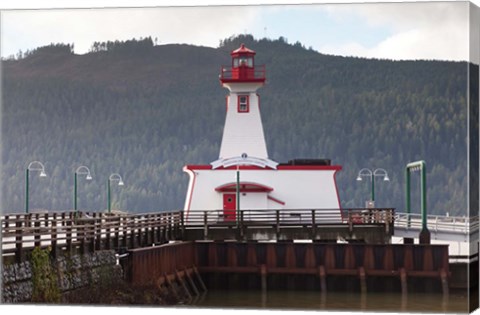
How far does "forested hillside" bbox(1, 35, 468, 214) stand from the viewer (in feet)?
124

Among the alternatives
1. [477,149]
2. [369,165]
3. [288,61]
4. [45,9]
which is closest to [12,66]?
[45,9]

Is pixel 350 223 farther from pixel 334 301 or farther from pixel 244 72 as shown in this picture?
pixel 334 301

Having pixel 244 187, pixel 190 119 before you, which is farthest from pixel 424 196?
pixel 190 119

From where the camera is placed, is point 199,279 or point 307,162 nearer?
point 199,279

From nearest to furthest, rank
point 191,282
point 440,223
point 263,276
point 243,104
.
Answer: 1. point 440,223
2. point 191,282
3. point 263,276
4. point 243,104

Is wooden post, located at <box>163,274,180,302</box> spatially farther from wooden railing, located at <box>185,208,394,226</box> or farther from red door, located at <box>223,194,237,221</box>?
red door, located at <box>223,194,237,221</box>

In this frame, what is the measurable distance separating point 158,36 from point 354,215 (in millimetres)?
11801

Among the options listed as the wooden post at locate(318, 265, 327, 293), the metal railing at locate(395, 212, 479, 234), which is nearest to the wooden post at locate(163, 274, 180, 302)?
the wooden post at locate(318, 265, 327, 293)

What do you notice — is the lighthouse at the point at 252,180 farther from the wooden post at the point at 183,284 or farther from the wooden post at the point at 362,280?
the wooden post at the point at 183,284

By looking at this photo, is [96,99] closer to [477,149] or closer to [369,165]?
[369,165]

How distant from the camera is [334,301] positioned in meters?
37.0

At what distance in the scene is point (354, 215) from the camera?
46.5m

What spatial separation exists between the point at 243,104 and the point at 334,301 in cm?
1323

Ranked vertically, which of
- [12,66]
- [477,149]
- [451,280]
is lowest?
[451,280]
